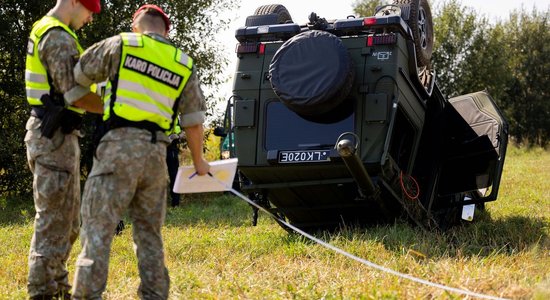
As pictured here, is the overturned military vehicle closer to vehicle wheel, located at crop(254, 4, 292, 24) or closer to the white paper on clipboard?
vehicle wheel, located at crop(254, 4, 292, 24)

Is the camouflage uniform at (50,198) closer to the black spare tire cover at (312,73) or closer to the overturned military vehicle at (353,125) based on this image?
the overturned military vehicle at (353,125)

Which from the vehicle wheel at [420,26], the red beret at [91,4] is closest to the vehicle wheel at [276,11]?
the vehicle wheel at [420,26]

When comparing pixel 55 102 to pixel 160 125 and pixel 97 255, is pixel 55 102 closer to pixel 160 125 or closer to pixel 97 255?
pixel 160 125

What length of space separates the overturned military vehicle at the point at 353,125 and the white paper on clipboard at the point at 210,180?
80.5 inches

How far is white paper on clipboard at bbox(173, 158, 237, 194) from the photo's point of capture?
4895mm

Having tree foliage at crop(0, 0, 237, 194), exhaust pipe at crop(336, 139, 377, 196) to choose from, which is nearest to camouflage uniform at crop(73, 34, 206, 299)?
exhaust pipe at crop(336, 139, 377, 196)

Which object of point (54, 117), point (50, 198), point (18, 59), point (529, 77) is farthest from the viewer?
point (529, 77)

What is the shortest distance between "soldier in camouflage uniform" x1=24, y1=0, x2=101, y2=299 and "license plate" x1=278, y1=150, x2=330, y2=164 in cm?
312

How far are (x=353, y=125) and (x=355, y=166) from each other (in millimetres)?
703

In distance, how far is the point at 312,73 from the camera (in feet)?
24.3

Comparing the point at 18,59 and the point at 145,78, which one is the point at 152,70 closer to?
the point at 145,78

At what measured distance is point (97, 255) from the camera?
4.36 m

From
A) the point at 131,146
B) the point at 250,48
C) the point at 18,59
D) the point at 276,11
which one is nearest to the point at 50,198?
the point at 131,146

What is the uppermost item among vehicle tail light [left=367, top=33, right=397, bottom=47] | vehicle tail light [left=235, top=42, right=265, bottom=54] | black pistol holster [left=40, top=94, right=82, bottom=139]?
vehicle tail light [left=367, top=33, right=397, bottom=47]
